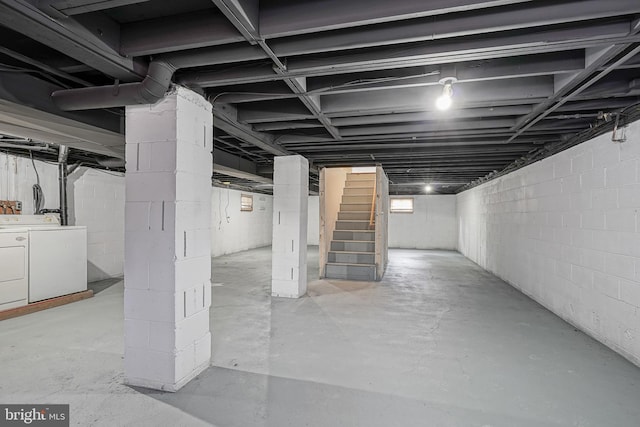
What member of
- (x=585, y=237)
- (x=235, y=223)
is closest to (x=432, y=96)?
(x=585, y=237)

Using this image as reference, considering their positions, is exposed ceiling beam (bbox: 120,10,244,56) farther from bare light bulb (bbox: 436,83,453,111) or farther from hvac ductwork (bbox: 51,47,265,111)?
bare light bulb (bbox: 436,83,453,111)

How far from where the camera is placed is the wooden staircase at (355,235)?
5707 millimetres

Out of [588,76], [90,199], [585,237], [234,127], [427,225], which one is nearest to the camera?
[588,76]

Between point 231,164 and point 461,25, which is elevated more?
point 461,25

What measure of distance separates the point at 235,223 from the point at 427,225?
6.28 m

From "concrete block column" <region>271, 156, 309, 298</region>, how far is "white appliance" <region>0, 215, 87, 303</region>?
265 centimetres

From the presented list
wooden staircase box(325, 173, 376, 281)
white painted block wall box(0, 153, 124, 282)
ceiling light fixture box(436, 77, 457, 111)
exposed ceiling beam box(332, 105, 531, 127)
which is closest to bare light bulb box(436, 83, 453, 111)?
ceiling light fixture box(436, 77, 457, 111)

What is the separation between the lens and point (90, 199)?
5.26 m

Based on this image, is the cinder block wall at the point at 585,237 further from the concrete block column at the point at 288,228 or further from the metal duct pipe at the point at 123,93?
the metal duct pipe at the point at 123,93

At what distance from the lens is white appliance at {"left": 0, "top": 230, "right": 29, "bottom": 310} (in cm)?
346

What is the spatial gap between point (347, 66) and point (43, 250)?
14.2ft

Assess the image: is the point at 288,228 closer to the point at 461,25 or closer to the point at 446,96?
the point at 446,96

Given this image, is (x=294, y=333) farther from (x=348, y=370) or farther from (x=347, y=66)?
(x=347, y=66)

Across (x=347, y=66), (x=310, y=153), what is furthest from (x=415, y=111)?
(x=310, y=153)
